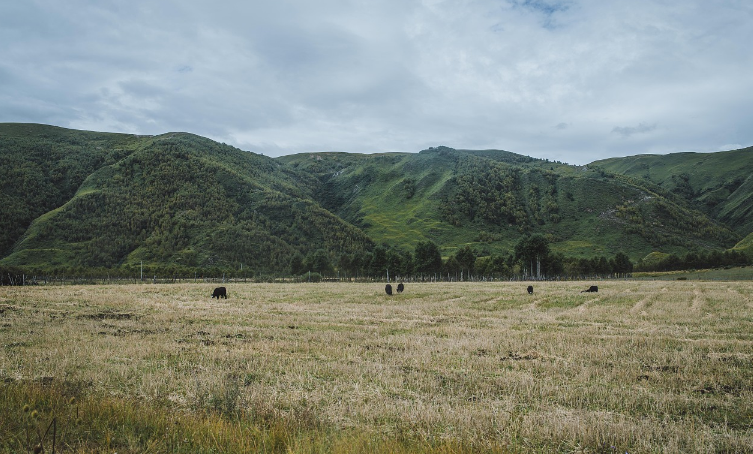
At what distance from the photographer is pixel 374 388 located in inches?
400

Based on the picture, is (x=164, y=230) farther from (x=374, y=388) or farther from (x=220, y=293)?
(x=374, y=388)

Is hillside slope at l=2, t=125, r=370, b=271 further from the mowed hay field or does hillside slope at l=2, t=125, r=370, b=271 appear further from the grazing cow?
the mowed hay field

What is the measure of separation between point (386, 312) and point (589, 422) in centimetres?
2028

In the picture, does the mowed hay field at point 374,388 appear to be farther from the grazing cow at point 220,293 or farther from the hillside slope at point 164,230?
the hillside slope at point 164,230

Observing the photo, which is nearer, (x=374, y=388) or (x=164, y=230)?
(x=374, y=388)

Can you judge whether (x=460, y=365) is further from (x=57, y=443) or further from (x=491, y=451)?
(x=57, y=443)

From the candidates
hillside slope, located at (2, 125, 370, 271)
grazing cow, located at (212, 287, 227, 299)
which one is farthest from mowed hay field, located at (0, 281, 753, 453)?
hillside slope, located at (2, 125, 370, 271)

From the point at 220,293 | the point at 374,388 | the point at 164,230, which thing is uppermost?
the point at 164,230

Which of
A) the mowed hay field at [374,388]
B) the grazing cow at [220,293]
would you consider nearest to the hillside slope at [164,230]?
the grazing cow at [220,293]

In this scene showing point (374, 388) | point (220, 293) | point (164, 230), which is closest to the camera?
point (374, 388)

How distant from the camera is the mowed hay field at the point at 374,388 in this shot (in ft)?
22.0

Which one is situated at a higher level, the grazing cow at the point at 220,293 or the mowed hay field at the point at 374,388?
the mowed hay field at the point at 374,388

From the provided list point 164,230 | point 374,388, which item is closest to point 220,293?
point 374,388

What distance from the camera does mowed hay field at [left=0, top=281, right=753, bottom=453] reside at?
22.0 feet
